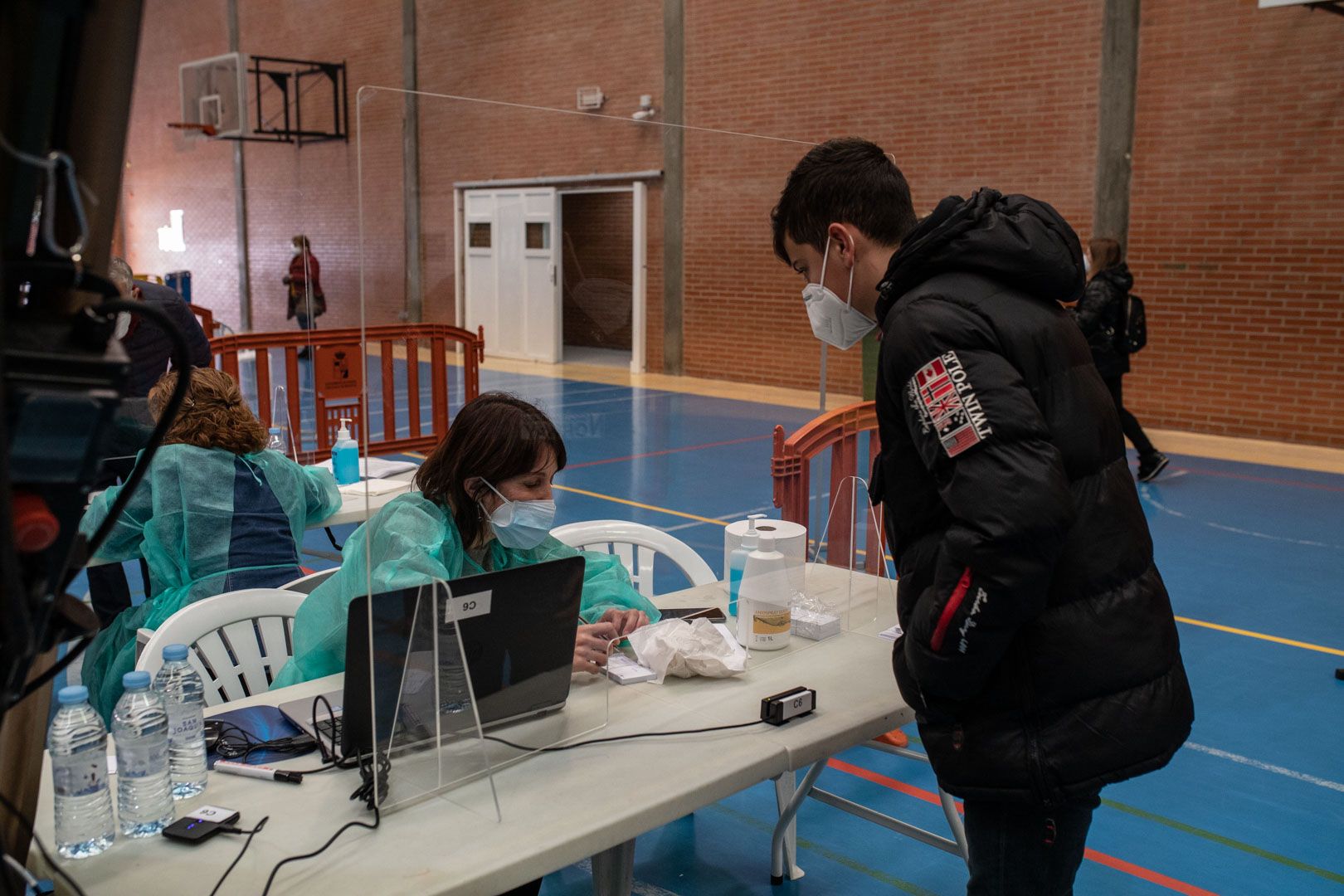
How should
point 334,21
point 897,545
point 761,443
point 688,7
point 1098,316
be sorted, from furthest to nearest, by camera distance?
point 334,21
point 688,7
point 761,443
point 1098,316
point 897,545

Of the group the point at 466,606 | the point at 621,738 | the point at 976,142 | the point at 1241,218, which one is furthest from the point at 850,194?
the point at 976,142

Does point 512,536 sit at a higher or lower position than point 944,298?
lower

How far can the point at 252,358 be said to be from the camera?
22.2 feet

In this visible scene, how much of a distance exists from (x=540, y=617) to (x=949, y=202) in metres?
0.87

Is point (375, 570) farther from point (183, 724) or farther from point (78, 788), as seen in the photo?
point (78, 788)

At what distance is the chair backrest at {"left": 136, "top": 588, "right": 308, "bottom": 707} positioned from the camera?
2352mm

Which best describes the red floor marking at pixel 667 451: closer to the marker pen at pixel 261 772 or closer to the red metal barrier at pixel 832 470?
the red metal barrier at pixel 832 470

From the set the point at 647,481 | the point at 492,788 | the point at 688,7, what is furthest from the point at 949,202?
the point at 688,7

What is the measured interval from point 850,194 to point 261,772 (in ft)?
3.99

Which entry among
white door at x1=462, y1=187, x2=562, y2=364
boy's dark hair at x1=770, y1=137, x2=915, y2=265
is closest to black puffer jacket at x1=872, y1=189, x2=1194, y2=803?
boy's dark hair at x1=770, y1=137, x2=915, y2=265

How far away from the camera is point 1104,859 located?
2.80 metres

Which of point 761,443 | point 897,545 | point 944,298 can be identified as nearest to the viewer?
point 944,298

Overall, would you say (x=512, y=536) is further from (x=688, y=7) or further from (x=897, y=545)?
(x=688, y=7)

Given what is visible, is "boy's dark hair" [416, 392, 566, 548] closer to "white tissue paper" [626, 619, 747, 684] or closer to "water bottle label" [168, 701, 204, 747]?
"white tissue paper" [626, 619, 747, 684]
